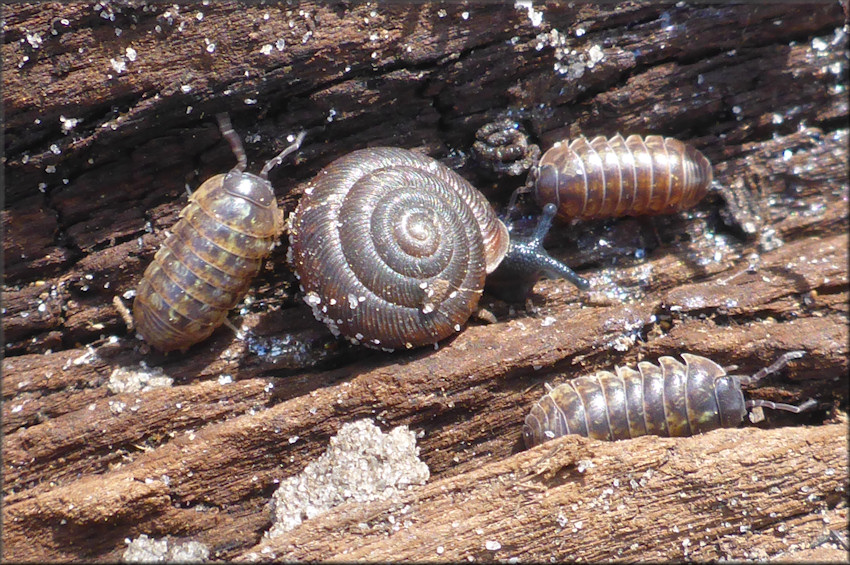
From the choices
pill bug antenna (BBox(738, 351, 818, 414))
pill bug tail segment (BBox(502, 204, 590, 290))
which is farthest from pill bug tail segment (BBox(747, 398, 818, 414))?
pill bug tail segment (BBox(502, 204, 590, 290))

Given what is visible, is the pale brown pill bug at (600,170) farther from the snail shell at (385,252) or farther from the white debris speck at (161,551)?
the white debris speck at (161,551)

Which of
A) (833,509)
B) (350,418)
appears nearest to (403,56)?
(350,418)

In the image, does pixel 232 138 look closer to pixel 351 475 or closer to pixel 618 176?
pixel 351 475

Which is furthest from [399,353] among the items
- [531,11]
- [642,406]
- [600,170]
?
[531,11]

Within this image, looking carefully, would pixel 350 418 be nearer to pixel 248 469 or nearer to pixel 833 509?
pixel 248 469

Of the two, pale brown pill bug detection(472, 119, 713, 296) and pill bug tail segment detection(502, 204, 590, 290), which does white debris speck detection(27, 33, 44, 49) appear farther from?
pill bug tail segment detection(502, 204, 590, 290)
